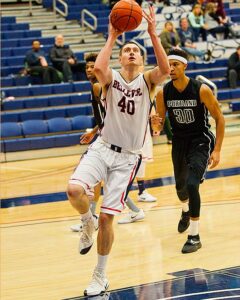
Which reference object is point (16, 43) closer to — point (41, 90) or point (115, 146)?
point (41, 90)

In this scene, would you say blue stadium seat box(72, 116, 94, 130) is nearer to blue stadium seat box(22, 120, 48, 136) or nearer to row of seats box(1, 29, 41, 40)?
blue stadium seat box(22, 120, 48, 136)

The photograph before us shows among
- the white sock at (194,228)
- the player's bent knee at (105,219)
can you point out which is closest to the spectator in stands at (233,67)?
the white sock at (194,228)

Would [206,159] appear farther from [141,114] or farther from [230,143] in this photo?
[230,143]

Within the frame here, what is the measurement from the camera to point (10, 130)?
14586 millimetres

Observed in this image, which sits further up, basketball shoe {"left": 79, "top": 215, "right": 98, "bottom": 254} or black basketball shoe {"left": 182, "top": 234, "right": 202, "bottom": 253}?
basketball shoe {"left": 79, "top": 215, "right": 98, "bottom": 254}

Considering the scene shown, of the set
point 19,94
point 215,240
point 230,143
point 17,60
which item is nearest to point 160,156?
point 230,143

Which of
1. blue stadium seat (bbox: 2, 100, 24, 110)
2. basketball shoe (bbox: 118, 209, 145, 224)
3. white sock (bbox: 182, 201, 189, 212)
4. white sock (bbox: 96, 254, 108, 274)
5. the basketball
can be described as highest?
the basketball

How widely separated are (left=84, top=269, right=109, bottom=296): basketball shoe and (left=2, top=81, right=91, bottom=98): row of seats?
10.5 meters

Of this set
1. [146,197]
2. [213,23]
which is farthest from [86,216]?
[213,23]

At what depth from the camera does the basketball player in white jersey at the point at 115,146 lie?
18.8ft

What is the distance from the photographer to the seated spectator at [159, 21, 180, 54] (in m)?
17.8

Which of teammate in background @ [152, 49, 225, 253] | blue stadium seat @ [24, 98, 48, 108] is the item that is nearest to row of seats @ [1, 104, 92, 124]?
blue stadium seat @ [24, 98, 48, 108]

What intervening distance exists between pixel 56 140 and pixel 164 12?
7.57m

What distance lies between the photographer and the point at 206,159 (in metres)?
7.10
